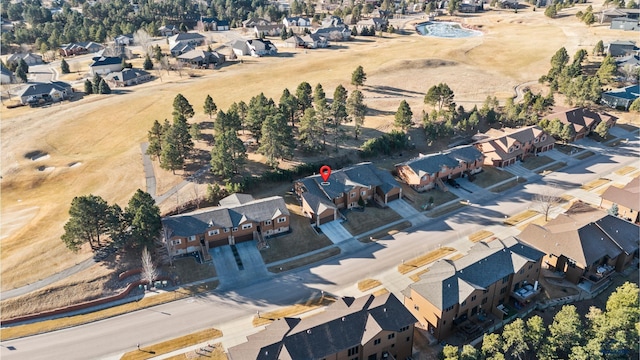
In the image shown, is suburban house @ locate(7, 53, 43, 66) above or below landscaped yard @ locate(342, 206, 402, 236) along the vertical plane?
above

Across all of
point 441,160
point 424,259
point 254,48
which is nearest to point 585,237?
point 424,259

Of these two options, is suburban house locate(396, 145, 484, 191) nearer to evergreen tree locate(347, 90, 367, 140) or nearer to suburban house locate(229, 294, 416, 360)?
evergreen tree locate(347, 90, 367, 140)

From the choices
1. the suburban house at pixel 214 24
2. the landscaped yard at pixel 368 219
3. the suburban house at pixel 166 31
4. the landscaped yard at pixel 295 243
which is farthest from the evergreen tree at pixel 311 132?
the suburban house at pixel 214 24

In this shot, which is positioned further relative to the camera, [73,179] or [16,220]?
[73,179]

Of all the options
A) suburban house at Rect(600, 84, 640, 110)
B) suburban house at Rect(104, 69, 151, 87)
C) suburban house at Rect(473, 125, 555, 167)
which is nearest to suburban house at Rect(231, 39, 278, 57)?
suburban house at Rect(104, 69, 151, 87)

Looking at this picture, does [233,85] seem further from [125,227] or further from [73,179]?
[125,227]

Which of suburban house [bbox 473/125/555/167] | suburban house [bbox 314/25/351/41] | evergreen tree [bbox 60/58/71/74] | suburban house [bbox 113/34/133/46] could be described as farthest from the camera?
suburban house [bbox 314/25/351/41]

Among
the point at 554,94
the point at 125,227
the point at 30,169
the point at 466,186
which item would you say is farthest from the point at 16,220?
the point at 554,94
